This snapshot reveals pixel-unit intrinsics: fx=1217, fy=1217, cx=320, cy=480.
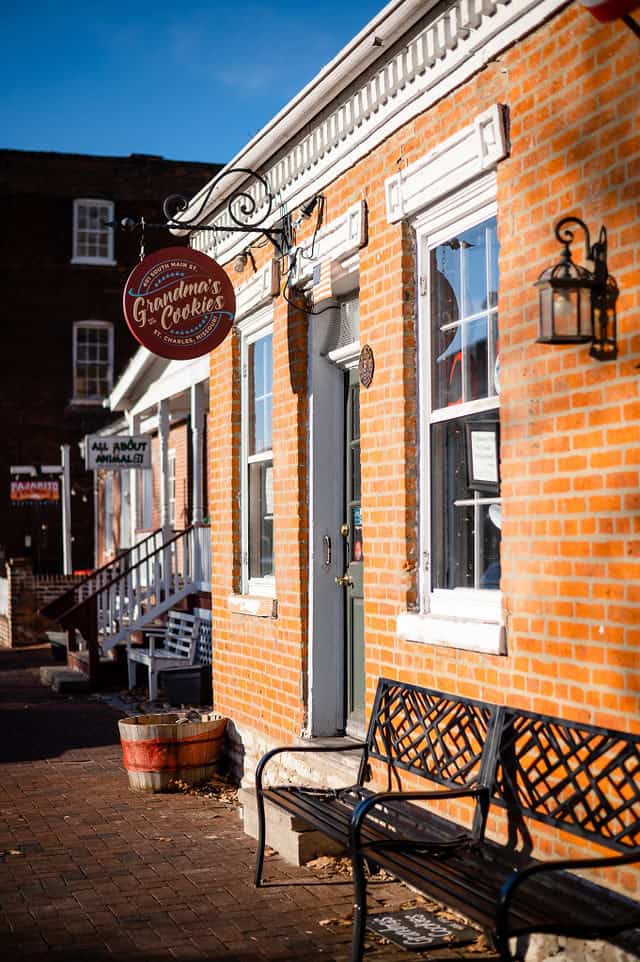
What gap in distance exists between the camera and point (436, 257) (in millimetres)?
6227

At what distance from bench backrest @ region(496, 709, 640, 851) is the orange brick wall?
13cm

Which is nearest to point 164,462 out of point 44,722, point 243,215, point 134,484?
point 134,484

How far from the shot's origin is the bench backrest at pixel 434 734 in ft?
16.9

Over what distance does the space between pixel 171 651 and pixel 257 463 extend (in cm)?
602

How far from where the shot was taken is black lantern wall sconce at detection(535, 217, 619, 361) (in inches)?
176

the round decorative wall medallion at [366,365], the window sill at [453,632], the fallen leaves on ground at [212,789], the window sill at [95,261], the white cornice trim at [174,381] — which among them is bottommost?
the fallen leaves on ground at [212,789]

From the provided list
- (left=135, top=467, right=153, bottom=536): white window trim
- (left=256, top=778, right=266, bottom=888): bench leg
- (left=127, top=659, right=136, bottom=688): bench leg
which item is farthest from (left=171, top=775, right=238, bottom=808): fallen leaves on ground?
(left=135, top=467, right=153, bottom=536): white window trim

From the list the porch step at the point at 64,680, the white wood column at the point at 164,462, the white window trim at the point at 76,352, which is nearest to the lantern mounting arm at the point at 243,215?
the white wood column at the point at 164,462

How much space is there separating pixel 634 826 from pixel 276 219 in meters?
5.55

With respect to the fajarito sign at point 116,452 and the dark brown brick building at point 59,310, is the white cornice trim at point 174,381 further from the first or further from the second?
the dark brown brick building at point 59,310

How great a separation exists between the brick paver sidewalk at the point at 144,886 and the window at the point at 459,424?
1438 millimetres

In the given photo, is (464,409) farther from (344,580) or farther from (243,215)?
(243,215)

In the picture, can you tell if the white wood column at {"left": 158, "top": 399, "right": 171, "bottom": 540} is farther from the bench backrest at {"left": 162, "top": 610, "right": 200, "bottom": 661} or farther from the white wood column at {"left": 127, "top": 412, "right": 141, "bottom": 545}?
the white wood column at {"left": 127, "top": 412, "right": 141, "bottom": 545}

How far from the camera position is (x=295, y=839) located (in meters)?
6.42
